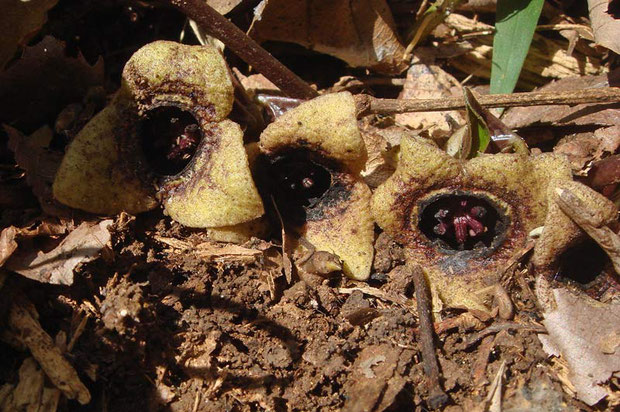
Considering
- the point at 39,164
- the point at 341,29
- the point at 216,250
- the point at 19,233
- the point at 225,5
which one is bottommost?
the point at 216,250

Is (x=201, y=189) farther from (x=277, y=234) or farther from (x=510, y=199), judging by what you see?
(x=510, y=199)

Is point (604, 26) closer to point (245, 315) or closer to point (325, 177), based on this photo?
point (325, 177)

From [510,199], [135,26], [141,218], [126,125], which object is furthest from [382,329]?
[135,26]

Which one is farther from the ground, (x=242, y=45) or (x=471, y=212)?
(x=242, y=45)

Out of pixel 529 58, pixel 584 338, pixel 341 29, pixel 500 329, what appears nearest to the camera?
pixel 584 338

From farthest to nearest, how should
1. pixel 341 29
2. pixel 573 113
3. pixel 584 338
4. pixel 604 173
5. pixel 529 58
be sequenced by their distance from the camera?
pixel 529 58, pixel 341 29, pixel 573 113, pixel 604 173, pixel 584 338

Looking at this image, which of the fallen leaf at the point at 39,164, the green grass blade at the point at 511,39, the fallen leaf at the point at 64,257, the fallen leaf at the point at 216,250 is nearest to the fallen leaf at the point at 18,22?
the fallen leaf at the point at 39,164

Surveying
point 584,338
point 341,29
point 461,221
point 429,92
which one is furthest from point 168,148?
point 584,338

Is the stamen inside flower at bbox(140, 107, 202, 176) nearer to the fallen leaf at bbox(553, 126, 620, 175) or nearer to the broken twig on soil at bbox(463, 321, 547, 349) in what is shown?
the broken twig on soil at bbox(463, 321, 547, 349)
